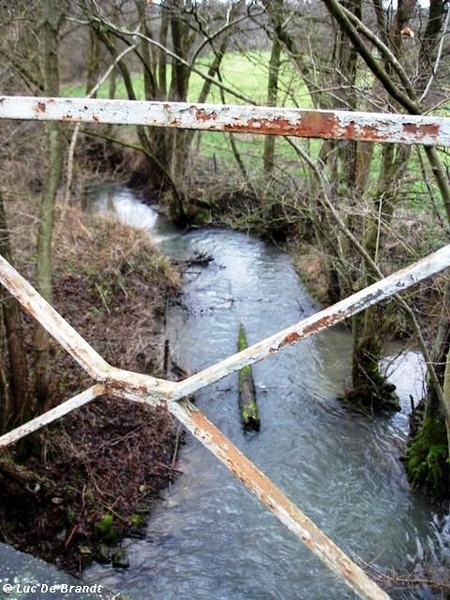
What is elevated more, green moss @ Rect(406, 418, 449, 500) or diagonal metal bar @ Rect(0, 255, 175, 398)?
diagonal metal bar @ Rect(0, 255, 175, 398)

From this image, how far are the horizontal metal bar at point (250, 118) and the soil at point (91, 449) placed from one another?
3820mm

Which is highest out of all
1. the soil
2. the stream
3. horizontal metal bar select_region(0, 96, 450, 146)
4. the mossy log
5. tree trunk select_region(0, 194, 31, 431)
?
horizontal metal bar select_region(0, 96, 450, 146)

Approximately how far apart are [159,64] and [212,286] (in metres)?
8.36

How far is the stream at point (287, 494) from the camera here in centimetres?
572

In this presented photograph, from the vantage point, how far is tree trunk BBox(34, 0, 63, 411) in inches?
212

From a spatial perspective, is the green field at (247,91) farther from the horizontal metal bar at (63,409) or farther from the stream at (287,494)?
the horizontal metal bar at (63,409)

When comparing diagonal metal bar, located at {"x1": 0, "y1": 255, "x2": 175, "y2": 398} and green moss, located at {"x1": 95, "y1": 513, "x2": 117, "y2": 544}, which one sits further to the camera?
green moss, located at {"x1": 95, "y1": 513, "x2": 117, "y2": 544}

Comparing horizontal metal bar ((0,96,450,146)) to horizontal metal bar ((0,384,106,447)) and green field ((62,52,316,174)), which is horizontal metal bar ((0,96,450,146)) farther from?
green field ((62,52,316,174))

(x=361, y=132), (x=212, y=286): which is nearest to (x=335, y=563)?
(x=361, y=132)

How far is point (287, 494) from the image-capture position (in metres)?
6.87

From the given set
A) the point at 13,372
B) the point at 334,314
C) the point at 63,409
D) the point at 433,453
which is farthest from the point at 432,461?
the point at 63,409

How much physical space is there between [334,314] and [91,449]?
5.13 m

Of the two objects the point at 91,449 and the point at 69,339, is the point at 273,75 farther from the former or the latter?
the point at 69,339

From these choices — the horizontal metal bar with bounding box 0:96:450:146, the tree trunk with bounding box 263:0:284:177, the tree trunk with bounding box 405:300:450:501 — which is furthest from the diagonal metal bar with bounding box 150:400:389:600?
the tree trunk with bounding box 263:0:284:177
